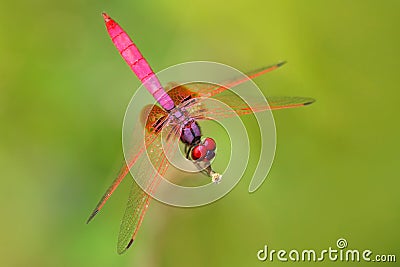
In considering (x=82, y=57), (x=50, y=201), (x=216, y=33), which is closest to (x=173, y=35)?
(x=216, y=33)

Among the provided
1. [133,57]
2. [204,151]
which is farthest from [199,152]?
[133,57]

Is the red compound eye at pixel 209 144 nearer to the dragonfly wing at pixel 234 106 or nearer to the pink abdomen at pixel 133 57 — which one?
the dragonfly wing at pixel 234 106

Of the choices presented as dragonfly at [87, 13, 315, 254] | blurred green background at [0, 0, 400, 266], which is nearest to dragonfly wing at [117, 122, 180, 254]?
dragonfly at [87, 13, 315, 254]

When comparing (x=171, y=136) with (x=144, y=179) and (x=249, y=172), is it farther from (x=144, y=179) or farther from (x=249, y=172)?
(x=249, y=172)

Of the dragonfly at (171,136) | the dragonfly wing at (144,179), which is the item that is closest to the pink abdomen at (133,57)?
the dragonfly at (171,136)

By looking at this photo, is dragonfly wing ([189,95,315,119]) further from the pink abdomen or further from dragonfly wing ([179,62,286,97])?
the pink abdomen

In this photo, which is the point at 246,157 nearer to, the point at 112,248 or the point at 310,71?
the point at 310,71
